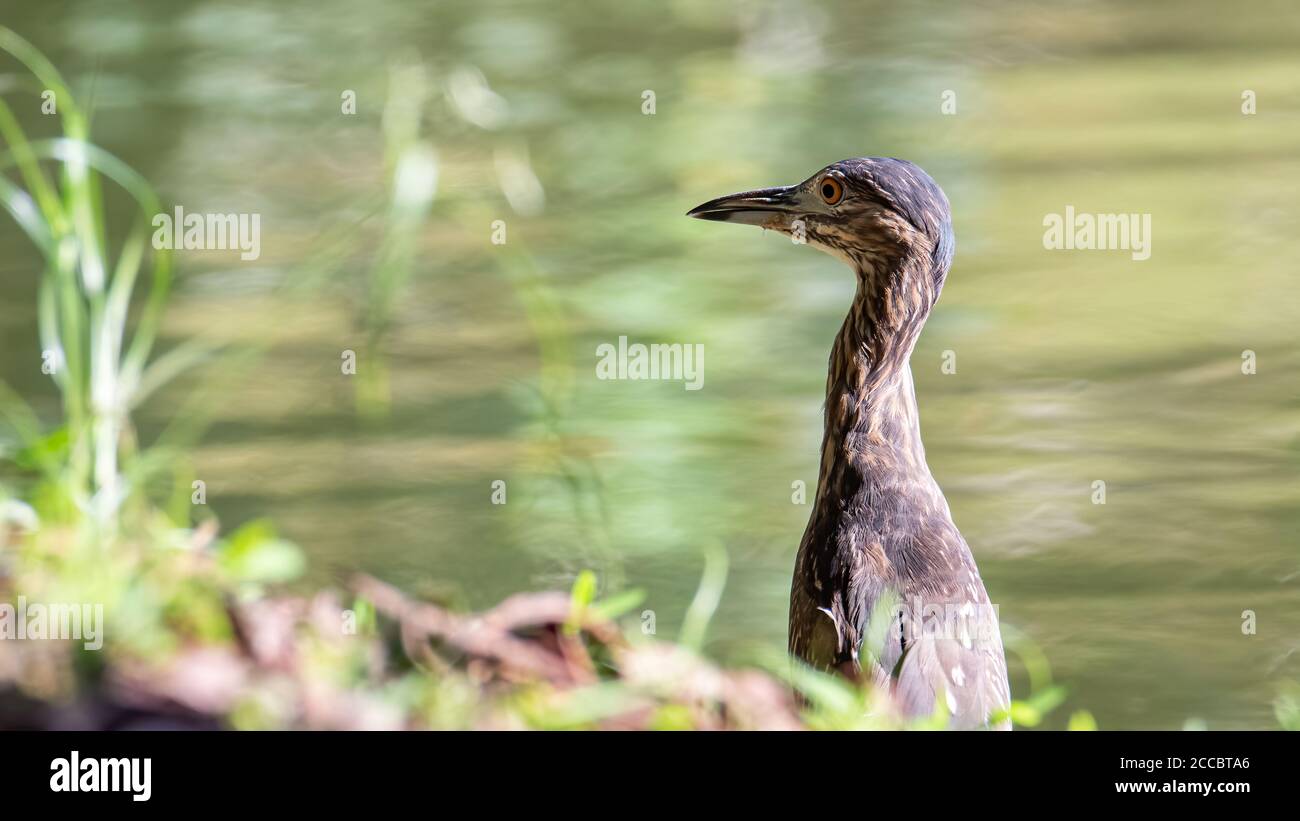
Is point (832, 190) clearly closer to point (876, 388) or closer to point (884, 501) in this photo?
point (876, 388)

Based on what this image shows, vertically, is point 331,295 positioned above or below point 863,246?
above

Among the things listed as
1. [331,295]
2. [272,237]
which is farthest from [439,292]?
[272,237]

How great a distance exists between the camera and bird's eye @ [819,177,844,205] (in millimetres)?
Answer: 4645

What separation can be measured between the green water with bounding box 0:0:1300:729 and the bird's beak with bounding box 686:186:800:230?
2.63 feet

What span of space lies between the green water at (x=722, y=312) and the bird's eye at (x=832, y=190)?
97cm

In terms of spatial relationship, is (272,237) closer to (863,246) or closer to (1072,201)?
(1072,201)

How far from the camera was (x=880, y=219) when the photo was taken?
4.56m

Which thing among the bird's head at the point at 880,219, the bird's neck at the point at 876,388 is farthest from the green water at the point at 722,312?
the bird's head at the point at 880,219

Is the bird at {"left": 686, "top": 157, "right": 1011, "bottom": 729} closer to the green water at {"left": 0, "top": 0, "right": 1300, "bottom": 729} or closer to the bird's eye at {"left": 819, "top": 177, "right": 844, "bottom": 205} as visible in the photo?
the bird's eye at {"left": 819, "top": 177, "right": 844, "bottom": 205}

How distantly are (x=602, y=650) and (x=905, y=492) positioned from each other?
5.33 feet

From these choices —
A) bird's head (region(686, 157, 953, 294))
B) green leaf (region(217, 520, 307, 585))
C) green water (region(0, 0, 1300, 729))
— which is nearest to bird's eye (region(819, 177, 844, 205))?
bird's head (region(686, 157, 953, 294))

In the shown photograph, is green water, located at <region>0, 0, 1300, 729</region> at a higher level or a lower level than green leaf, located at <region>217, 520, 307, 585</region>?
higher

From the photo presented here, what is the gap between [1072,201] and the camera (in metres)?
10.5

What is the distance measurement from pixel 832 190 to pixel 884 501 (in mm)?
986
